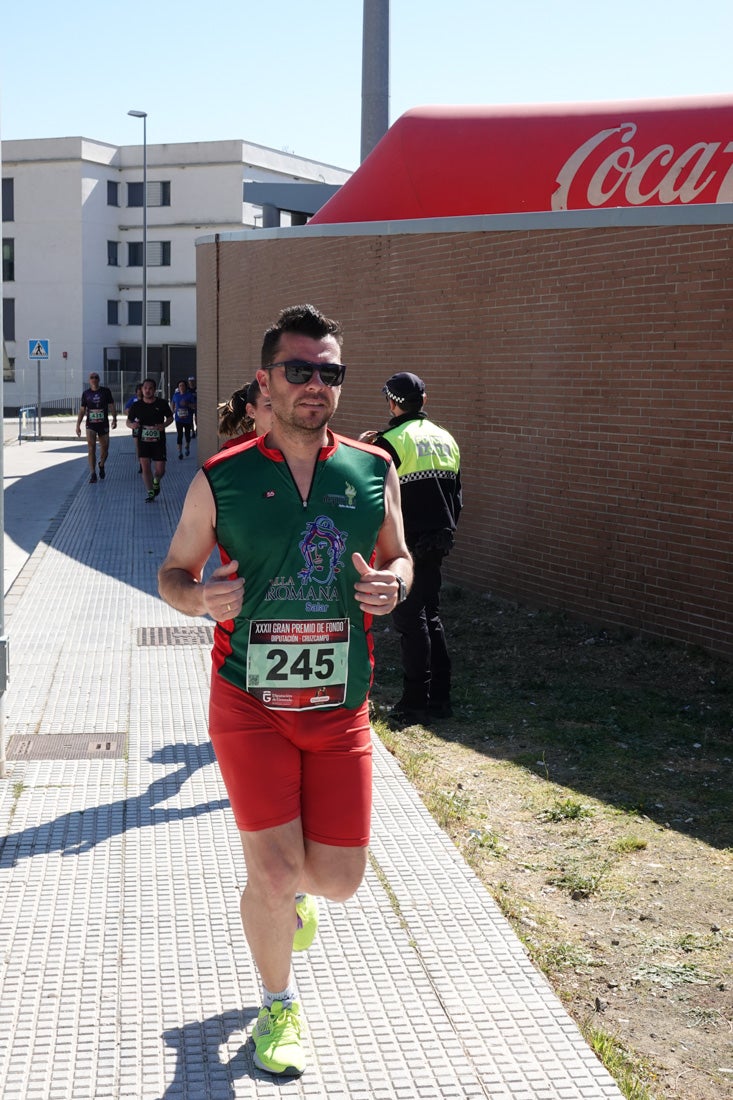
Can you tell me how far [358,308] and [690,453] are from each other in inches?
239

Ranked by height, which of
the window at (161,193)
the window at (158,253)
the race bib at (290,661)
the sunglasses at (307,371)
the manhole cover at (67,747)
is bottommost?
the manhole cover at (67,747)

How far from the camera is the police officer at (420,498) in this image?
677cm

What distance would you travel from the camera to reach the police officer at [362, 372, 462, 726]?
6.77 metres

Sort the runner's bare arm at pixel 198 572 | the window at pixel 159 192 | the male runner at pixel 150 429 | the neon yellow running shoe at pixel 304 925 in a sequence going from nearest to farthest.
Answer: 1. the runner's bare arm at pixel 198 572
2. the neon yellow running shoe at pixel 304 925
3. the male runner at pixel 150 429
4. the window at pixel 159 192

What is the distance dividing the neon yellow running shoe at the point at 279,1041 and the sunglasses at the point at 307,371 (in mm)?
1710

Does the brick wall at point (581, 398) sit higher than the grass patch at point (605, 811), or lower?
higher

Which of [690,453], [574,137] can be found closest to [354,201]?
[574,137]

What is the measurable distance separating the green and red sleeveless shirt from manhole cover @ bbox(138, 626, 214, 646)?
559 centimetres

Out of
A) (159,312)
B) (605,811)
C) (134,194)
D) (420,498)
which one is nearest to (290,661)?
(605,811)

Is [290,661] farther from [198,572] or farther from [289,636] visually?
[198,572]

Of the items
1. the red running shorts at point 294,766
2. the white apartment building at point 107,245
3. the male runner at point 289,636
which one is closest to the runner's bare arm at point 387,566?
the male runner at point 289,636

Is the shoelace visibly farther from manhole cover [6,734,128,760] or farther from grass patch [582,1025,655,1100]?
manhole cover [6,734,128,760]

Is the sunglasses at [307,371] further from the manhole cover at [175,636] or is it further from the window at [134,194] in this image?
the window at [134,194]

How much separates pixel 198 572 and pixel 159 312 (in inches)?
2362
